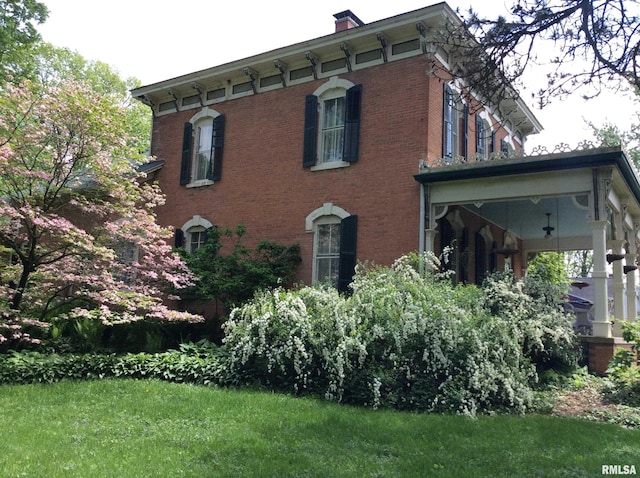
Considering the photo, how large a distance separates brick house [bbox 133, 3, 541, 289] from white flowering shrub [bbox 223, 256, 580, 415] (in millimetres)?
3446

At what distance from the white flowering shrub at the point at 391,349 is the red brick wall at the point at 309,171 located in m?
3.20

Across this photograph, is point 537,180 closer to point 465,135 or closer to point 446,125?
point 446,125

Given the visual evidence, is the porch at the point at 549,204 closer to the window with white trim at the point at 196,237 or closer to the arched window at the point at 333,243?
the arched window at the point at 333,243

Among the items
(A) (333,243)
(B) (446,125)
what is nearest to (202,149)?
(A) (333,243)

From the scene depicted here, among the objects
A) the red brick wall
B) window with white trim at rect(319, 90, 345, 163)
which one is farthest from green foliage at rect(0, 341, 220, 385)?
window with white trim at rect(319, 90, 345, 163)

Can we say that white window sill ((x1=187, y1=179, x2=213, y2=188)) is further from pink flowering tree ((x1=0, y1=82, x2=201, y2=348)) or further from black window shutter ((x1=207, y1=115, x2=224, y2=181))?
pink flowering tree ((x1=0, y1=82, x2=201, y2=348))

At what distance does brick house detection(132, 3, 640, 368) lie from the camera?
428 inches

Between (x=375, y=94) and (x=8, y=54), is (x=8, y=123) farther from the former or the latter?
(x=8, y=54)

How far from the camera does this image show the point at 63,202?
10039 millimetres

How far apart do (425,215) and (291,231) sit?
11.5 feet

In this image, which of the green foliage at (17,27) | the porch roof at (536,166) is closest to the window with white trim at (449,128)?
the porch roof at (536,166)

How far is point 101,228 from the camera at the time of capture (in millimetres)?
10125

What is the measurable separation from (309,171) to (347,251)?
2338 millimetres

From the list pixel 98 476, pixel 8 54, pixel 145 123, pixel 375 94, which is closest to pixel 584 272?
pixel 145 123
